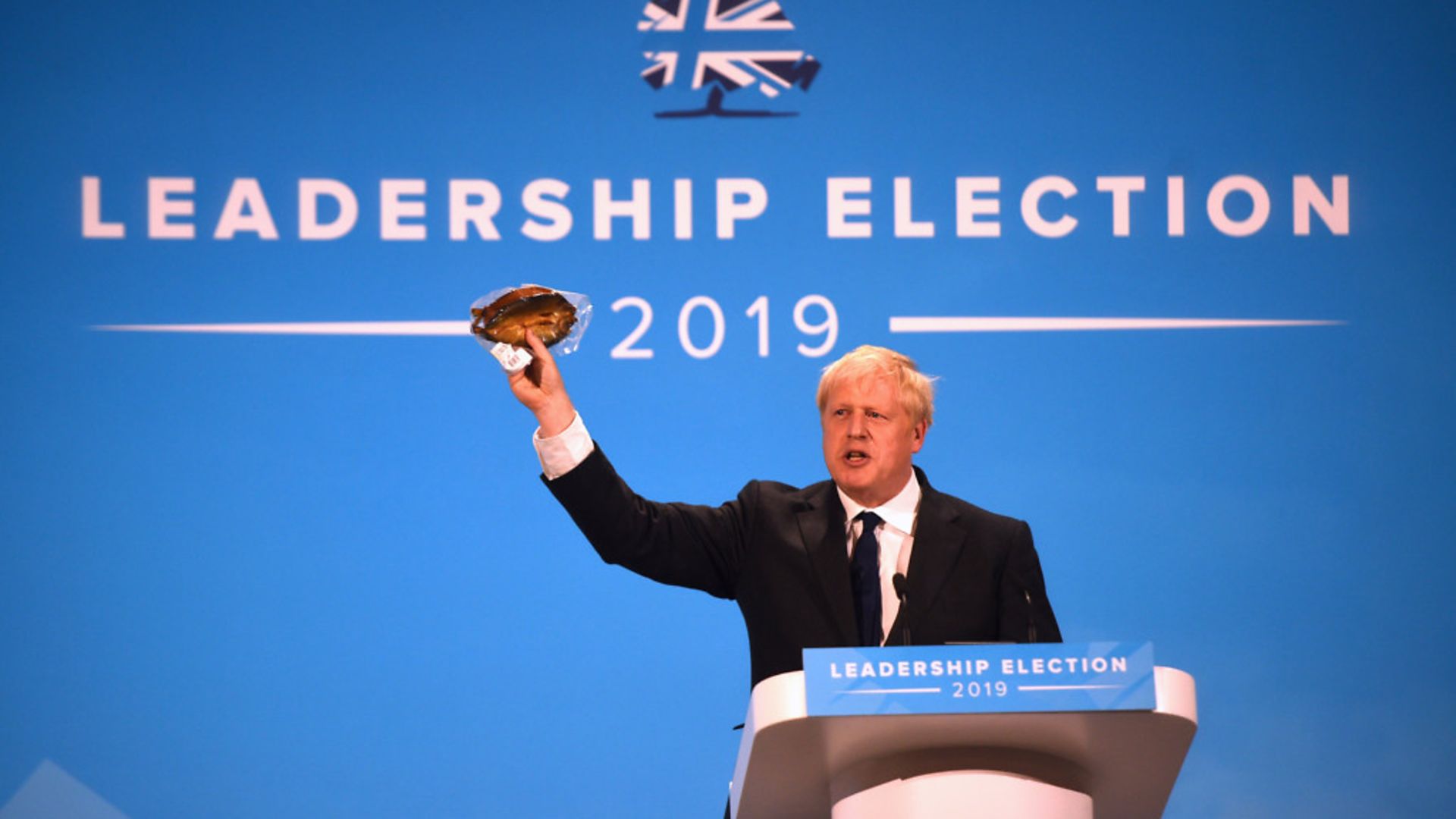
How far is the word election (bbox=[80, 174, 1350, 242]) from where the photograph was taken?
4.21 metres

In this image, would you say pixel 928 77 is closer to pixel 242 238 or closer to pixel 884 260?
pixel 884 260

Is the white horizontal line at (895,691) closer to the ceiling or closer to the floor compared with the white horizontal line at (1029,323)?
closer to the floor

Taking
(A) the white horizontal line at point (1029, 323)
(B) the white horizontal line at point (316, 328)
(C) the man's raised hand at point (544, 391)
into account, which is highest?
(B) the white horizontal line at point (316, 328)

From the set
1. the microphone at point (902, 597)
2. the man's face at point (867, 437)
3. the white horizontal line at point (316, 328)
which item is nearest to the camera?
the microphone at point (902, 597)

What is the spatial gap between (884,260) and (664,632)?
1049 mm

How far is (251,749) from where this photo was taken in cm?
400

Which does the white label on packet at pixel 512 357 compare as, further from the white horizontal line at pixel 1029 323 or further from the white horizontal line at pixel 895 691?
the white horizontal line at pixel 1029 323

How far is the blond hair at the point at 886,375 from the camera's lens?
2.98 meters

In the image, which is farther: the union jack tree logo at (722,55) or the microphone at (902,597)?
the union jack tree logo at (722,55)

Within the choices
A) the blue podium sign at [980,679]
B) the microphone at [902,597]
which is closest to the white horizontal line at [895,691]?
the blue podium sign at [980,679]

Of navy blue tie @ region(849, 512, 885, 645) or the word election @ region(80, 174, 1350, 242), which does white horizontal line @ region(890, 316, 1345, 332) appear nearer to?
the word election @ region(80, 174, 1350, 242)

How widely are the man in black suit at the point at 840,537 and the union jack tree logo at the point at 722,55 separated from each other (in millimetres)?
1391

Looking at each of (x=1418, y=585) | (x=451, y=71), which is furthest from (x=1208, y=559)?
(x=451, y=71)

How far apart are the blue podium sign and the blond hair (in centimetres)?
104
